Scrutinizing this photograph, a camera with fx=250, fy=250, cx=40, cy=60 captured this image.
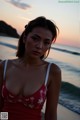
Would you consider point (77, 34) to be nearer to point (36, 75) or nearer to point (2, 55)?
point (2, 55)

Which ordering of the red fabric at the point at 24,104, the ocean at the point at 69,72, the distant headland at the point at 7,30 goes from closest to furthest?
the red fabric at the point at 24,104
the ocean at the point at 69,72
the distant headland at the point at 7,30

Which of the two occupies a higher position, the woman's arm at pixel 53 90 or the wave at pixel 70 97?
the woman's arm at pixel 53 90

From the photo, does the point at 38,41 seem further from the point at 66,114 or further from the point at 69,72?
the point at 66,114

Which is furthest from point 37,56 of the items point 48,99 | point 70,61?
point 70,61

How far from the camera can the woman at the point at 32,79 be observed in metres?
0.95

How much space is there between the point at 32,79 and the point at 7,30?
3.45 ft

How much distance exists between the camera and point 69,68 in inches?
72.6

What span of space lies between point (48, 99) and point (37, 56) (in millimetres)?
180

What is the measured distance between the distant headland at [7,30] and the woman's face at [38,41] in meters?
0.97

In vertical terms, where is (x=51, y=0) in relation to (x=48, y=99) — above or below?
above

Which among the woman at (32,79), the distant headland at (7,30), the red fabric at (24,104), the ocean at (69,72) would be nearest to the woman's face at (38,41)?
the woman at (32,79)

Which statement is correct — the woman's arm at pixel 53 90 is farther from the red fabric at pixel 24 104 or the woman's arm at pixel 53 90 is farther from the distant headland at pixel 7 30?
the distant headland at pixel 7 30

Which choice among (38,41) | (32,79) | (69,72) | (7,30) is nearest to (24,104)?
(32,79)

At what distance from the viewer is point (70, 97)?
1.86 metres
